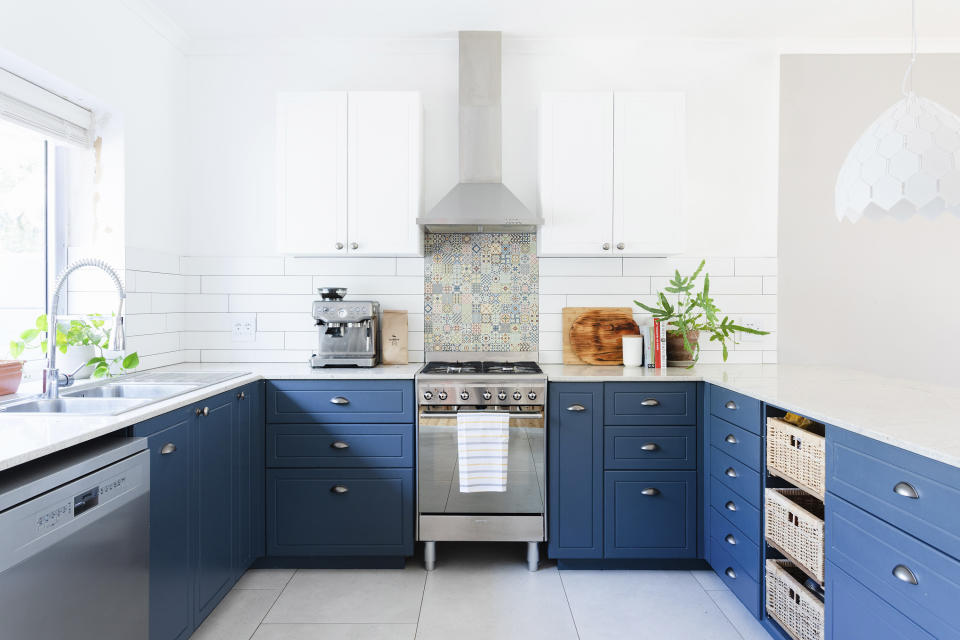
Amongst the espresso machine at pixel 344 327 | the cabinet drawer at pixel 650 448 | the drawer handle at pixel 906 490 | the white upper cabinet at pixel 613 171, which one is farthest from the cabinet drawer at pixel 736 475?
the espresso machine at pixel 344 327

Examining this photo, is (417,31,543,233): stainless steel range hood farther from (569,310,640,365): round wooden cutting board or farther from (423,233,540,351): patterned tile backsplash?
(569,310,640,365): round wooden cutting board

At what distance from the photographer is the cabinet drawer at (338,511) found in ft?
8.40

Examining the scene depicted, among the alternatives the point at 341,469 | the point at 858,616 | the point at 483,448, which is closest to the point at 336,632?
the point at 341,469

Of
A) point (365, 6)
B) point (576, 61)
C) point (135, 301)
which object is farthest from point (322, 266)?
point (576, 61)

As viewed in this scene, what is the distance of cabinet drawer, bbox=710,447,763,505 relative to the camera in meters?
2.09

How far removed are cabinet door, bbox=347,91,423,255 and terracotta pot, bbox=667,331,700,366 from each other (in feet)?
4.70

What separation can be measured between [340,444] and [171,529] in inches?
32.9

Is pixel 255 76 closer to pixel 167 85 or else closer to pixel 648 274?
pixel 167 85

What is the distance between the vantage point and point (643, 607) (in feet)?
7.57

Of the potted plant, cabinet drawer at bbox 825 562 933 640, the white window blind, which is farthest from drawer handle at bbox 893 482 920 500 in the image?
the white window blind

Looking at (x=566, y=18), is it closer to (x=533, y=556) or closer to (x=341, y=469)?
(x=341, y=469)

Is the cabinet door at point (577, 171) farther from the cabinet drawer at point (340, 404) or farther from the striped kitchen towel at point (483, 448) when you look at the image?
the cabinet drawer at point (340, 404)

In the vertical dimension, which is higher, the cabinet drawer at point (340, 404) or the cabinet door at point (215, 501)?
the cabinet drawer at point (340, 404)

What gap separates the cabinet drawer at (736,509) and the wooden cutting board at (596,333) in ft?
2.80
